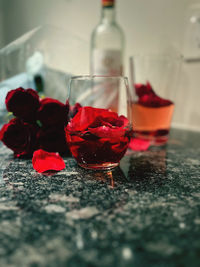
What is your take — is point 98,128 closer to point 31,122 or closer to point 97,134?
point 97,134

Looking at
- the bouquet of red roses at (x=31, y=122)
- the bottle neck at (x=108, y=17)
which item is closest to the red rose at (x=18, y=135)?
the bouquet of red roses at (x=31, y=122)

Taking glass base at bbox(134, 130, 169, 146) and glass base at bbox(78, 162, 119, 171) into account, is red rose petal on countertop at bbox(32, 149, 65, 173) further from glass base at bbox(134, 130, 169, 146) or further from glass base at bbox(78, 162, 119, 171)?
glass base at bbox(134, 130, 169, 146)

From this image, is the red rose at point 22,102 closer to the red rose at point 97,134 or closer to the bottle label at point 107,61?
the red rose at point 97,134

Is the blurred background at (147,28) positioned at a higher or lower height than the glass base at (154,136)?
higher

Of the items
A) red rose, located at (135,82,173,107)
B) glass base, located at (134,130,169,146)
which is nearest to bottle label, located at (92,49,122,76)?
red rose, located at (135,82,173,107)

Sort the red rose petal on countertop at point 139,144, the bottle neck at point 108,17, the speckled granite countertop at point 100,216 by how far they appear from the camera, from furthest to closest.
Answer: the bottle neck at point 108,17, the red rose petal on countertop at point 139,144, the speckled granite countertop at point 100,216

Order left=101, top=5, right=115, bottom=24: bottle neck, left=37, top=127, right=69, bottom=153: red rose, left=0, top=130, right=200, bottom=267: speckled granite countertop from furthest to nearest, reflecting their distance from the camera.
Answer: left=101, top=5, right=115, bottom=24: bottle neck < left=37, top=127, right=69, bottom=153: red rose < left=0, top=130, right=200, bottom=267: speckled granite countertop
